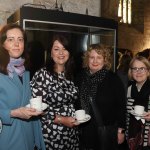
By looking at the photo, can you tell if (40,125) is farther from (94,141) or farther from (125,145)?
(125,145)

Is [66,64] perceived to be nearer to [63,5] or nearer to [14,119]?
[14,119]

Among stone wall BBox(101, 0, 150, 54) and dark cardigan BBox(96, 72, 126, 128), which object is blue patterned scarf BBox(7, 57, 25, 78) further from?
stone wall BBox(101, 0, 150, 54)

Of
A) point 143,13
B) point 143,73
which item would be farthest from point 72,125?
point 143,13

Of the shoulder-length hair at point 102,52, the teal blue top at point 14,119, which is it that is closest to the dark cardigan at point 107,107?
the shoulder-length hair at point 102,52

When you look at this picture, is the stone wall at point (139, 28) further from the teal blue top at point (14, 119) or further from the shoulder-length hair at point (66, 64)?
the teal blue top at point (14, 119)

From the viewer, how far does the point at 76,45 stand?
17.2ft

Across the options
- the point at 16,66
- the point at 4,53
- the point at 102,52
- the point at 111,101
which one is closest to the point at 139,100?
the point at 111,101

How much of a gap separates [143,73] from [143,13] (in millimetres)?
13504

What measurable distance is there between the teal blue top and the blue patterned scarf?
5cm

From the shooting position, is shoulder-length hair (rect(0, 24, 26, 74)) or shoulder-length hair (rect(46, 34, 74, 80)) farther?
shoulder-length hair (rect(46, 34, 74, 80))

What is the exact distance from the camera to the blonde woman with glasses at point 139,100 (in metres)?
3.22

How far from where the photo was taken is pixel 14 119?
2.40 meters

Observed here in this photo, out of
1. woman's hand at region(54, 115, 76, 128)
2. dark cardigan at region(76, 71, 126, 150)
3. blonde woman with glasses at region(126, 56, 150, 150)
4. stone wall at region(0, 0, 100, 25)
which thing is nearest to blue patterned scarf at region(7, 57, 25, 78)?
woman's hand at region(54, 115, 76, 128)

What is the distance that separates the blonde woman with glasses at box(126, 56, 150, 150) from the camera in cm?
322
